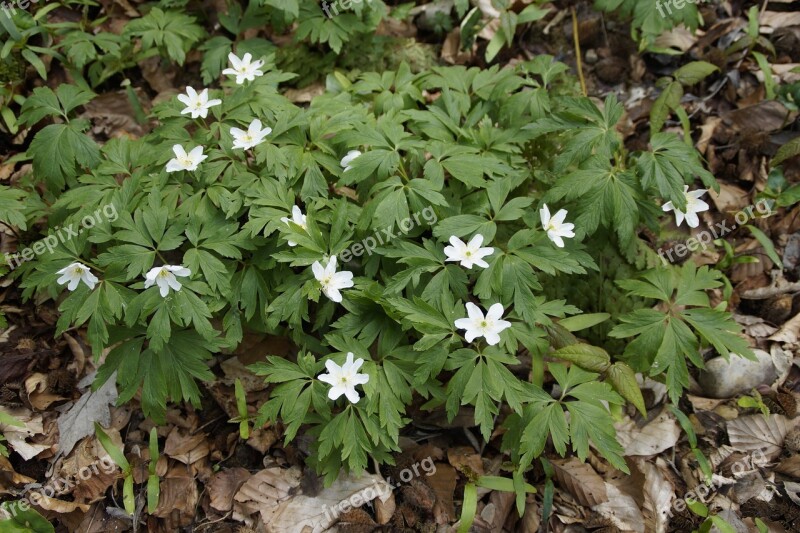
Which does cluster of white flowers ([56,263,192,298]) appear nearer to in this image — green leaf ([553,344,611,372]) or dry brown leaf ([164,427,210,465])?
dry brown leaf ([164,427,210,465])

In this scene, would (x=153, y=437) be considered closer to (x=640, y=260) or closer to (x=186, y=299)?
(x=186, y=299)

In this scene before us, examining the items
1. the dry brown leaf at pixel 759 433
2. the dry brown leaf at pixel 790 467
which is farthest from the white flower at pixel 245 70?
the dry brown leaf at pixel 790 467

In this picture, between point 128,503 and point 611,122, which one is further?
point 611,122

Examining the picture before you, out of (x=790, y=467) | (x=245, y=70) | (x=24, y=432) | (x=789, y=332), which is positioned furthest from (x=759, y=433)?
(x=24, y=432)

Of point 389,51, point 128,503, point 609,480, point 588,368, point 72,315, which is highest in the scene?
point 389,51

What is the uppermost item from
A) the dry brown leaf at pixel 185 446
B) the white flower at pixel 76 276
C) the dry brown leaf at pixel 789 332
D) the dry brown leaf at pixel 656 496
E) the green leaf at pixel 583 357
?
the white flower at pixel 76 276

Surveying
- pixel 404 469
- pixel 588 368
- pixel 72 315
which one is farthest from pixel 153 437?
pixel 588 368

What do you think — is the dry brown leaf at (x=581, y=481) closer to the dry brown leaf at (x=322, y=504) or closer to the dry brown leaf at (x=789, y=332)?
the dry brown leaf at (x=322, y=504)
